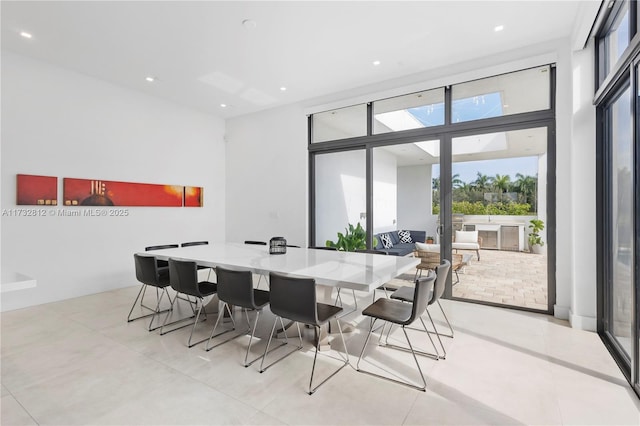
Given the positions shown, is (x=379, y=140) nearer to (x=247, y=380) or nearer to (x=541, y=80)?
(x=541, y=80)

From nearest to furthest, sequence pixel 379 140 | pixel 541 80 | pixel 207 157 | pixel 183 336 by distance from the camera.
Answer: pixel 183 336
pixel 541 80
pixel 379 140
pixel 207 157

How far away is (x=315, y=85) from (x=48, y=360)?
482cm

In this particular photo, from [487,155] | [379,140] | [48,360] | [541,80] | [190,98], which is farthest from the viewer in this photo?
[190,98]

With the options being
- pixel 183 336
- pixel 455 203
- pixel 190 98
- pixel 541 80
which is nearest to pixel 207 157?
pixel 190 98

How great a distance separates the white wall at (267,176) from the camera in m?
6.14

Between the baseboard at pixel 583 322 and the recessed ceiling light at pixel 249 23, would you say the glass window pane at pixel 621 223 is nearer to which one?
the baseboard at pixel 583 322

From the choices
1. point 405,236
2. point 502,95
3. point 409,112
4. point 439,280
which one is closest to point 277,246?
point 439,280

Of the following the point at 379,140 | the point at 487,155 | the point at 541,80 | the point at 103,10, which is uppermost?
the point at 103,10

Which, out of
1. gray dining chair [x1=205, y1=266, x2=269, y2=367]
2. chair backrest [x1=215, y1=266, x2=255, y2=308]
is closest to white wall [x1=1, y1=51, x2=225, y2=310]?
gray dining chair [x1=205, y1=266, x2=269, y2=367]

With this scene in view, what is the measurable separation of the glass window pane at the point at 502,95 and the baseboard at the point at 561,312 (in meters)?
2.44

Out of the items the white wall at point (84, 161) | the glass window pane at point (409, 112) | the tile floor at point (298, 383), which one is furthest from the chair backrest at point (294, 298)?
the white wall at point (84, 161)

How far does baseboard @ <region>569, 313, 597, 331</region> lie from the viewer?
338cm

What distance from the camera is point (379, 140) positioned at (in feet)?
17.1

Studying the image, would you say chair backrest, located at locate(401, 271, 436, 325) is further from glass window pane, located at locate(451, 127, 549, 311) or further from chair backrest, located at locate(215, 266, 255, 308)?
glass window pane, located at locate(451, 127, 549, 311)
